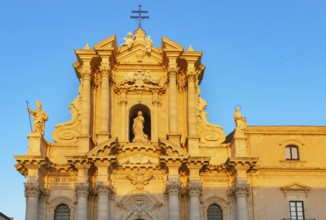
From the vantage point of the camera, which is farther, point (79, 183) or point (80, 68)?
point (80, 68)

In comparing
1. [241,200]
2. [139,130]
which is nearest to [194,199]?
[241,200]

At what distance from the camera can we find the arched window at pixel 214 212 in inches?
1383

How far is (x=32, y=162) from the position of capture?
34.0 metres

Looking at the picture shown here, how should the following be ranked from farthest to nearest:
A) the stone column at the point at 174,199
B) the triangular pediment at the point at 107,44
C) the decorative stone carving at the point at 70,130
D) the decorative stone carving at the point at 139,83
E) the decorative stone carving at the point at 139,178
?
the decorative stone carving at the point at 139,83 → the triangular pediment at the point at 107,44 → the decorative stone carving at the point at 70,130 → the decorative stone carving at the point at 139,178 → the stone column at the point at 174,199

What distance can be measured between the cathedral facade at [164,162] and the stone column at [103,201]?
5 centimetres

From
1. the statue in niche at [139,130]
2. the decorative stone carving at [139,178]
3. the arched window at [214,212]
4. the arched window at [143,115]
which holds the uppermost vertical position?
the arched window at [143,115]

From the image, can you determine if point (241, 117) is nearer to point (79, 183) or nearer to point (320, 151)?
point (320, 151)

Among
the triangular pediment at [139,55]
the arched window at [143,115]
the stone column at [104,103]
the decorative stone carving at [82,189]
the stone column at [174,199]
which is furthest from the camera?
the triangular pediment at [139,55]

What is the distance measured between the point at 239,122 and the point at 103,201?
28.7 feet

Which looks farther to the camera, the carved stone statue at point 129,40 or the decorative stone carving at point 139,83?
the carved stone statue at point 129,40

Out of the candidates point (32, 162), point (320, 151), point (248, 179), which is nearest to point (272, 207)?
point (248, 179)

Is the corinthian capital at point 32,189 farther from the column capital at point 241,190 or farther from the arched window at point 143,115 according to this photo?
the column capital at point 241,190

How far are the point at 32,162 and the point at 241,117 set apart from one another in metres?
11.7

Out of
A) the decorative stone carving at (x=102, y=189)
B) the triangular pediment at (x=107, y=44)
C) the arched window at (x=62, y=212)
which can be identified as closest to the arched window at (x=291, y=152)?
the decorative stone carving at (x=102, y=189)
